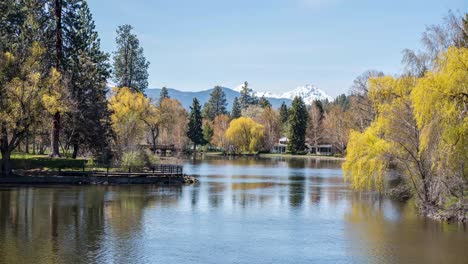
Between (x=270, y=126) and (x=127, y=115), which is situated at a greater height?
(x=270, y=126)

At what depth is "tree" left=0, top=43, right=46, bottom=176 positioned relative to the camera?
42875 millimetres

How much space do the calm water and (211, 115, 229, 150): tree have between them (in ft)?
286

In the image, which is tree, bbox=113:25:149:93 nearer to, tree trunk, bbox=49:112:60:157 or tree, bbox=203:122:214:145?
tree trunk, bbox=49:112:60:157

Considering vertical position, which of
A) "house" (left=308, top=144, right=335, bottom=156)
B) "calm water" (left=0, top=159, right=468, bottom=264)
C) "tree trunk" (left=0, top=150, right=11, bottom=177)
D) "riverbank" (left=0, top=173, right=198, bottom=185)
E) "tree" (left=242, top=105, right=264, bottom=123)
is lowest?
"calm water" (left=0, top=159, right=468, bottom=264)

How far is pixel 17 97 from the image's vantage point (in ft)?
142

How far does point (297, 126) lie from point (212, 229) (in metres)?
96.4

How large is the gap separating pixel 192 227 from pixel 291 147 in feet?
322

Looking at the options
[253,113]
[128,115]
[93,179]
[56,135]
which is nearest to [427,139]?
[93,179]

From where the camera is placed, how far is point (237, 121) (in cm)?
12588

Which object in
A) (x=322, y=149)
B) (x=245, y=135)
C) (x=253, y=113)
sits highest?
(x=253, y=113)

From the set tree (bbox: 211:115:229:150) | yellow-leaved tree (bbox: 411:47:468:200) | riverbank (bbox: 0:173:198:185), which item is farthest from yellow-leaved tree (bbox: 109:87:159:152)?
tree (bbox: 211:115:229:150)

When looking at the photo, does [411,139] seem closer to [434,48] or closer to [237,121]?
[434,48]

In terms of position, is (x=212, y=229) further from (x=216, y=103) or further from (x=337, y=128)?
(x=216, y=103)

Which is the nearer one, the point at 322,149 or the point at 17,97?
the point at 17,97
